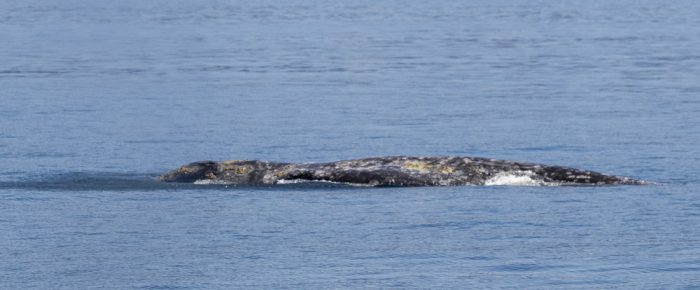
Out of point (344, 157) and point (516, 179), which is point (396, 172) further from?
point (344, 157)

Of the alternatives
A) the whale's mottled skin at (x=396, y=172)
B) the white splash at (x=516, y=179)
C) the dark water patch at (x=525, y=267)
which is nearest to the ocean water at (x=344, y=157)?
the dark water patch at (x=525, y=267)

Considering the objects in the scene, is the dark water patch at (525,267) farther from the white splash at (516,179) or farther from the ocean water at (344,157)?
the white splash at (516,179)

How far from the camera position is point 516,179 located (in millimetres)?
20250

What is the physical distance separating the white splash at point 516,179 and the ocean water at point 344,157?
0.28m

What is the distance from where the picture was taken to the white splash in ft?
66.2

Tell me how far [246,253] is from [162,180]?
18.6ft

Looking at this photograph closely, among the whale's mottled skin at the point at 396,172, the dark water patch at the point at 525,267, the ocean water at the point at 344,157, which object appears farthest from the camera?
the whale's mottled skin at the point at 396,172

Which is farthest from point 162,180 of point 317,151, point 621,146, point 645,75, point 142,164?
point 645,75

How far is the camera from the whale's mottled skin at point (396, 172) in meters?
20.3

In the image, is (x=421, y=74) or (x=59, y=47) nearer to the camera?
(x=421, y=74)

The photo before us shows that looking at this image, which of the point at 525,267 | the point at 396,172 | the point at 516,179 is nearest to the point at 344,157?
the point at 396,172

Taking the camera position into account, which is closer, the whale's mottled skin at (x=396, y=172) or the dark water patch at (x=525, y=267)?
the dark water patch at (x=525, y=267)

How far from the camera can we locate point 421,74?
42562 millimetres

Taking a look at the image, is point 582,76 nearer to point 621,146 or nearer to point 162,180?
point 621,146
